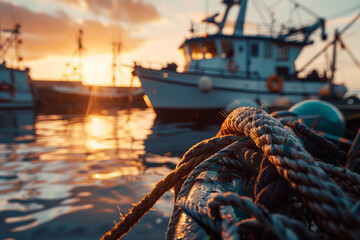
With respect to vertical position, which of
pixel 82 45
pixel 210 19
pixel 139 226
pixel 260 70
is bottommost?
pixel 139 226

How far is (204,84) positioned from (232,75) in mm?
2059

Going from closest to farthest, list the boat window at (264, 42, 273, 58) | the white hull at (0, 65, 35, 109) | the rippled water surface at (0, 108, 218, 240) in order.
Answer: the rippled water surface at (0, 108, 218, 240)
the boat window at (264, 42, 273, 58)
the white hull at (0, 65, 35, 109)

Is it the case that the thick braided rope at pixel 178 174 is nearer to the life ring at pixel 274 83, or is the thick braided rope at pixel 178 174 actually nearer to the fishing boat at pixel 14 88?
the life ring at pixel 274 83

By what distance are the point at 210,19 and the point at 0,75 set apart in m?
19.4

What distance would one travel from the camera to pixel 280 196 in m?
0.65

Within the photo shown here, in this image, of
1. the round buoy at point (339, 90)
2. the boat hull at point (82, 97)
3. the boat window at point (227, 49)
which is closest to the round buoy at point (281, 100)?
the boat window at point (227, 49)

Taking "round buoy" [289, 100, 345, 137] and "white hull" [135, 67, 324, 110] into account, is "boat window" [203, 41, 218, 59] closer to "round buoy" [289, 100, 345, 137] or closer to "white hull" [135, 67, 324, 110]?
"white hull" [135, 67, 324, 110]

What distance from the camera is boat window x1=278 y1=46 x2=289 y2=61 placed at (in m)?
13.6

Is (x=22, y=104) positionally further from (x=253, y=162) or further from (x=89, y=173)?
(x=253, y=162)

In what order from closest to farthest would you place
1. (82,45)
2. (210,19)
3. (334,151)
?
(334,151), (210,19), (82,45)

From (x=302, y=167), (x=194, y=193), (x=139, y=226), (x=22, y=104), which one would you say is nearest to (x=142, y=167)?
(x=139, y=226)

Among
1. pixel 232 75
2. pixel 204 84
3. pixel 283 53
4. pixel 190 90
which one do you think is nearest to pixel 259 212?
pixel 204 84

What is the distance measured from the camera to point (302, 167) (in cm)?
60

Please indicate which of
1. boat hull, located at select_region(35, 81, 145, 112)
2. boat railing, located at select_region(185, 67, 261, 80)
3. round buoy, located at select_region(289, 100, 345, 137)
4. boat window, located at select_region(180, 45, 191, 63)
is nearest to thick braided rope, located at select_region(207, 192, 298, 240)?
round buoy, located at select_region(289, 100, 345, 137)
